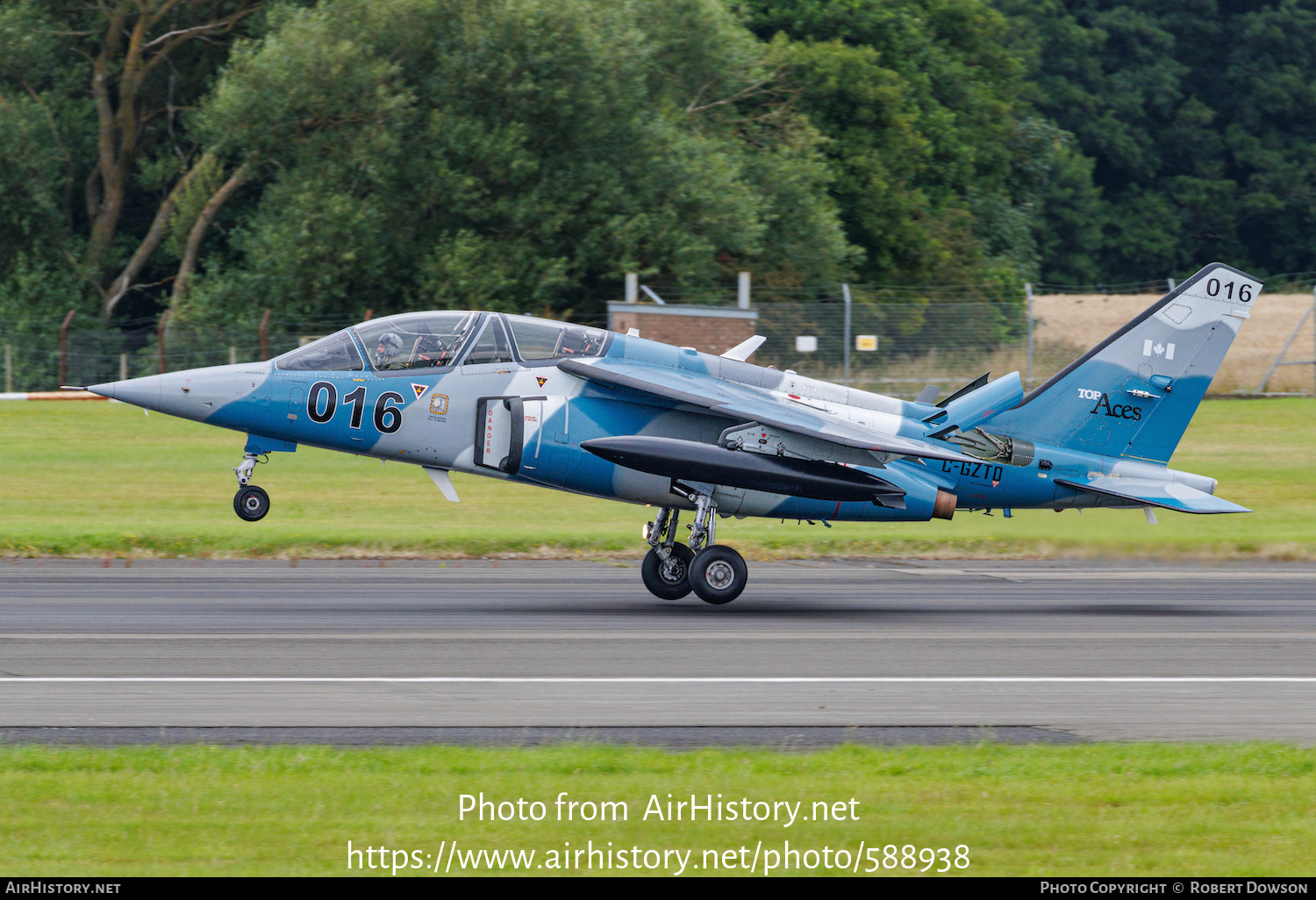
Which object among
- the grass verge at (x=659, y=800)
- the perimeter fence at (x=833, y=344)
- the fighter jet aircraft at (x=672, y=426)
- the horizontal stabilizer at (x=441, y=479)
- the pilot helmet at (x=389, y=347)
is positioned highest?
the perimeter fence at (x=833, y=344)

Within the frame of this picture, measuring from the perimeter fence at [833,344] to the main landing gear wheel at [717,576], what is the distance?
698 inches

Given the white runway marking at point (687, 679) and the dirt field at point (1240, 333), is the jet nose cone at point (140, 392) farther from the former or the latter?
the dirt field at point (1240, 333)

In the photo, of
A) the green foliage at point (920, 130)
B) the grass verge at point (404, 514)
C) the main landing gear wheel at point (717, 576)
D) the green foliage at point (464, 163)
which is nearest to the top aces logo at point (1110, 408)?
the grass verge at point (404, 514)

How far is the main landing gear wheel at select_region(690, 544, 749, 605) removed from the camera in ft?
49.2

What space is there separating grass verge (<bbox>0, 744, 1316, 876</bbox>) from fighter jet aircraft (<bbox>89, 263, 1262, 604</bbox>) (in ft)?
19.9

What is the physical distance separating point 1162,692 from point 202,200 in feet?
124

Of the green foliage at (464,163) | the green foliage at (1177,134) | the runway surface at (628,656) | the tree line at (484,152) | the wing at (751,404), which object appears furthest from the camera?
the green foliage at (1177,134)

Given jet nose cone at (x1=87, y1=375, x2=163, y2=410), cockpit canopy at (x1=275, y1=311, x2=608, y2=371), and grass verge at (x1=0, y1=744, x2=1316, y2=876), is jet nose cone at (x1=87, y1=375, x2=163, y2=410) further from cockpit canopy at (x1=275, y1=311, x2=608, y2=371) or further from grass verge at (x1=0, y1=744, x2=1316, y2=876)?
grass verge at (x1=0, y1=744, x2=1316, y2=876)

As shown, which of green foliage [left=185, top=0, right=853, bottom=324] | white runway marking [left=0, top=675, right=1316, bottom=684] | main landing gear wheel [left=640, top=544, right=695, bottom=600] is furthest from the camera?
green foliage [left=185, top=0, right=853, bottom=324]

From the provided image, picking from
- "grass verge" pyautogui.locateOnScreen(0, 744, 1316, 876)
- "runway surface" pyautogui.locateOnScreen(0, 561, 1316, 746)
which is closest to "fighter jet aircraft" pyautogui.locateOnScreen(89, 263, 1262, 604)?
"runway surface" pyautogui.locateOnScreen(0, 561, 1316, 746)

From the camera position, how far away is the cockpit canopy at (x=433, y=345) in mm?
15141

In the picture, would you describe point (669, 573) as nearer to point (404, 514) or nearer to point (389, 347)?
point (389, 347)

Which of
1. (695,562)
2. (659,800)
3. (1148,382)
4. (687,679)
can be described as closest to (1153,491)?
(1148,382)

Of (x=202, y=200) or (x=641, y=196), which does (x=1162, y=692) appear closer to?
(x=641, y=196)
